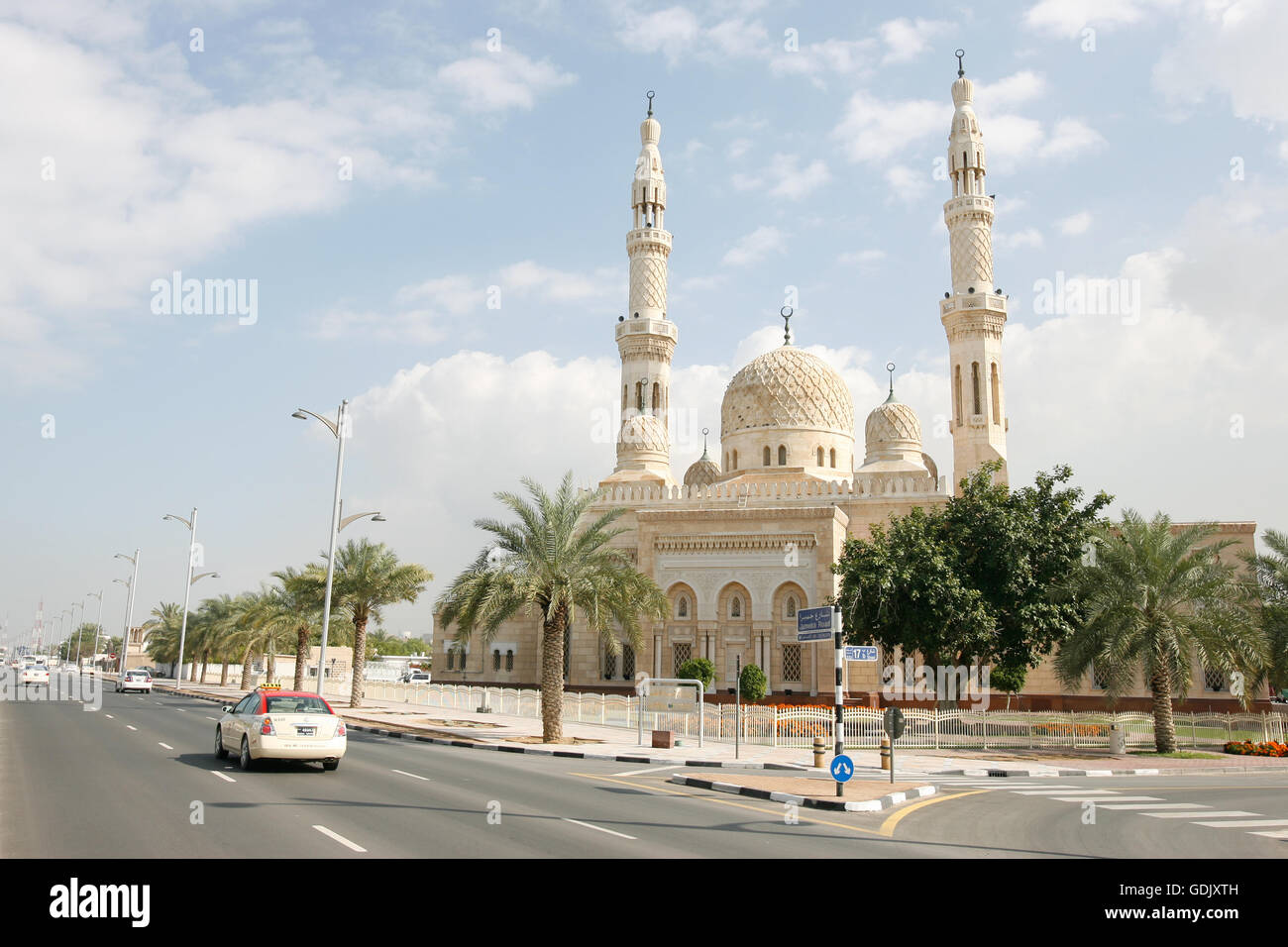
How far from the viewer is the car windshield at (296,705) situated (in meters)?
13.5

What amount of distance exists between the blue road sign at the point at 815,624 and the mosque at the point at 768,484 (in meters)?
14.1

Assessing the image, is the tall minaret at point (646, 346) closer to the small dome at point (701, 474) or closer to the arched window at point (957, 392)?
the small dome at point (701, 474)

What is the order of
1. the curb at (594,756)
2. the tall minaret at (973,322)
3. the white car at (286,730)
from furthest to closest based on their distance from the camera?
the tall minaret at (973,322) → the curb at (594,756) → the white car at (286,730)

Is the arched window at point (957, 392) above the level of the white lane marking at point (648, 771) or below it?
above

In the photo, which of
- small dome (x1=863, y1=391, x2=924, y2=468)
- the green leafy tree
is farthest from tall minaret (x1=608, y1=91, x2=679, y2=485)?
the green leafy tree

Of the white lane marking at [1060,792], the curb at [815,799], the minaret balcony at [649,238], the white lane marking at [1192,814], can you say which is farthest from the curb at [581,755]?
the minaret balcony at [649,238]

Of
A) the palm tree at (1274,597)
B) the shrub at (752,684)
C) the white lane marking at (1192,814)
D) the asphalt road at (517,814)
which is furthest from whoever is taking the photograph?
the shrub at (752,684)

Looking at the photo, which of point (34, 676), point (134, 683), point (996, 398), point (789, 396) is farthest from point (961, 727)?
point (34, 676)

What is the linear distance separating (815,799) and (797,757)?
23.7 feet

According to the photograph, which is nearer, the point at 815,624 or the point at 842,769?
the point at 842,769

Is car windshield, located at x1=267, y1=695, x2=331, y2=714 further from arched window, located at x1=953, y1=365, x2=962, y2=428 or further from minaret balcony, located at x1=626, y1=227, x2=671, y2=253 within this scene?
minaret balcony, located at x1=626, y1=227, x2=671, y2=253

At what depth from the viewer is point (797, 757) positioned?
64.2 feet

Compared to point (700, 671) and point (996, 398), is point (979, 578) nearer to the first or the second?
point (700, 671)

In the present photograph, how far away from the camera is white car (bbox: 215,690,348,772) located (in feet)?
42.8
